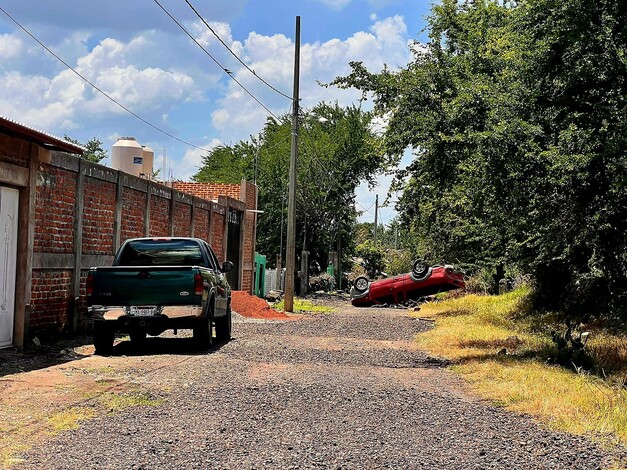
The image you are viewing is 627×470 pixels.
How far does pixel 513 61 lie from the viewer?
15.6 m

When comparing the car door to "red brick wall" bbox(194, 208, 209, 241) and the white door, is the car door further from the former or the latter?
"red brick wall" bbox(194, 208, 209, 241)

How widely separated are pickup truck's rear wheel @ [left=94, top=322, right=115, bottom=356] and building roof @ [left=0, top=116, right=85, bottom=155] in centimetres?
304

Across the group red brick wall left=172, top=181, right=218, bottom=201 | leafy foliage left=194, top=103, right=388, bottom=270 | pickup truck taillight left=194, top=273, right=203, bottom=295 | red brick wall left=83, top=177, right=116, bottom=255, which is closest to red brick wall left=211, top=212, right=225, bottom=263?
red brick wall left=172, top=181, right=218, bottom=201

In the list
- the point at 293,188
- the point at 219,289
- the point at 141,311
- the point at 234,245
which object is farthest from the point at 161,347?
the point at 234,245

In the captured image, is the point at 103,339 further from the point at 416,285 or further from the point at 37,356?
the point at 416,285

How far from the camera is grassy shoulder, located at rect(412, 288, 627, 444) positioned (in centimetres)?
905

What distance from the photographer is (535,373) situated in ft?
42.0

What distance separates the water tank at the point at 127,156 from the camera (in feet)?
97.3

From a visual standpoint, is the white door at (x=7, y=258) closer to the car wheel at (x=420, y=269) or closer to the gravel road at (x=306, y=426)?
the gravel road at (x=306, y=426)

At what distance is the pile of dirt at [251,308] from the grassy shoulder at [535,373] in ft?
18.9

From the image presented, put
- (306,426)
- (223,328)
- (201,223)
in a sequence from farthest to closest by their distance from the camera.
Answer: (201,223)
(223,328)
(306,426)

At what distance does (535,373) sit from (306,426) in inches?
221

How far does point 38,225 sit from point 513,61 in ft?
29.7

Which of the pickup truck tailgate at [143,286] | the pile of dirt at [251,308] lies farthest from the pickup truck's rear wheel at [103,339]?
the pile of dirt at [251,308]
